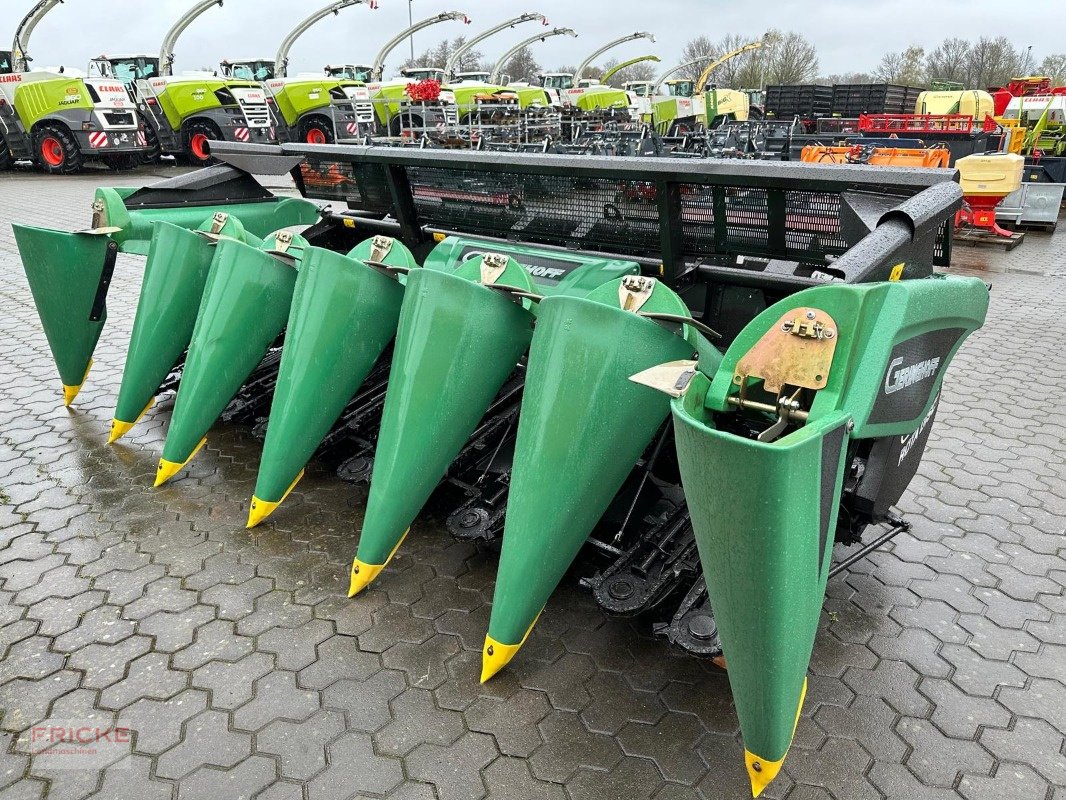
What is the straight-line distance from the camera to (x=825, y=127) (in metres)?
17.9

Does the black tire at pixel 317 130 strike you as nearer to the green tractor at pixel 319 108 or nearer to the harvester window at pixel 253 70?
the green tractor at pixel 319 108

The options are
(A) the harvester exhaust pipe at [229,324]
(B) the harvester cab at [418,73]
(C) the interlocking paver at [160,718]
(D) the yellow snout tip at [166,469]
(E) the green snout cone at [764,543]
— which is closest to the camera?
(E) the green snout cone at [764,543]

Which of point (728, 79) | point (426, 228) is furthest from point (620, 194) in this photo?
point (728, 79)

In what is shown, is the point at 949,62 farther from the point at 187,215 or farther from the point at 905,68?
the point at 187,215

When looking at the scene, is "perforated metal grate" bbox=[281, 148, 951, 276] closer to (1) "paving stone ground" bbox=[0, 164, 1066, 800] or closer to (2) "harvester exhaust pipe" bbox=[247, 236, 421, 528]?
(2) "harvester exhaust pipe" bbox=[247, 236, 421, 528]

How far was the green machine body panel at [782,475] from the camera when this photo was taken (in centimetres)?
153

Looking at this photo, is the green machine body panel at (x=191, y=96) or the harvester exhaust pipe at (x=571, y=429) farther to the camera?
the green machine body panel at (x=191, y=96)

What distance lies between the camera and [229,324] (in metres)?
3.39

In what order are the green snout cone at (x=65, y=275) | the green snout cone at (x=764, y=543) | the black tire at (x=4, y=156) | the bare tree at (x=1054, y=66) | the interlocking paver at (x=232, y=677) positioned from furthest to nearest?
the bare tree at (x=1054, y=66) → the black tire at (x=4, y=156) → the green snout cone at (x=65, y=275) → the interlocking paver at (x=232, y=677) → the green snout cone at (x=764, y=543)

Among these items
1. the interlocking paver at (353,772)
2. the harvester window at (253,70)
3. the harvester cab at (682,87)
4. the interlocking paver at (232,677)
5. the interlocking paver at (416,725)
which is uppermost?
the harvester window at (253,70)

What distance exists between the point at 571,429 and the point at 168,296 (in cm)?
246

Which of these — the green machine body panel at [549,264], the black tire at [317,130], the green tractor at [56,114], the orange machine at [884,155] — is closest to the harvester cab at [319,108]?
the black tire at [317,130]

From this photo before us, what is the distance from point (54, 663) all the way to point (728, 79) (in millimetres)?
61677

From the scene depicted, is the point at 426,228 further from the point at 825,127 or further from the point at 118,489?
the point at 825,127
